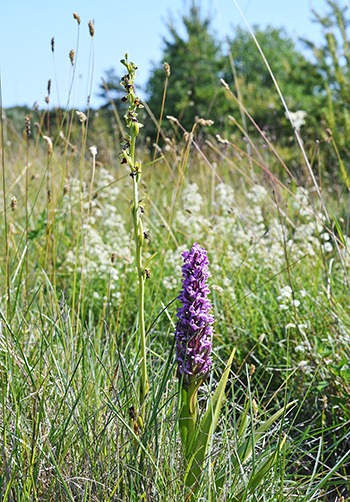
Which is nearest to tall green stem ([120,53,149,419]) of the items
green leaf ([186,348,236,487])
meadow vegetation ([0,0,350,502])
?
meadow vegetation ([0,0,350,502])

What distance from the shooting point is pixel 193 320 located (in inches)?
50.6

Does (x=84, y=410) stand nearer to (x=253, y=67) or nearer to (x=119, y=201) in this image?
(x=119, y=201)

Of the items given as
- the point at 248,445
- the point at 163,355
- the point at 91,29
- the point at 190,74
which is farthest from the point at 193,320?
the point at 190,74

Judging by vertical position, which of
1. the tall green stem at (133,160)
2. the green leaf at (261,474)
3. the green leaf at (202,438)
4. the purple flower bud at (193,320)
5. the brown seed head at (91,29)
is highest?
the brown seed head at (91,29)

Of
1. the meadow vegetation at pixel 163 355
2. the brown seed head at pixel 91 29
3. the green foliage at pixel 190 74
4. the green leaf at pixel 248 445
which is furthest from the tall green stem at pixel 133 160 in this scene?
the green foliage at pixel 190 74

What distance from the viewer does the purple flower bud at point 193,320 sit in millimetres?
1274

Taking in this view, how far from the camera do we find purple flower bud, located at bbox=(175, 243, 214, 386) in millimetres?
1274

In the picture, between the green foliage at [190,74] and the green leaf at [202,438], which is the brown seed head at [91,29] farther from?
the green foliage at [190,74]

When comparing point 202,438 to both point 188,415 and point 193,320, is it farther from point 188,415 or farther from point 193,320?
point 193,320

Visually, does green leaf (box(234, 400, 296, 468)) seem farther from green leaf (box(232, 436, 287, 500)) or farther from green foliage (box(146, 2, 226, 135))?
green foliage (box(146, 2, 226, 135))

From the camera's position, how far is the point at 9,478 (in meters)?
1.21

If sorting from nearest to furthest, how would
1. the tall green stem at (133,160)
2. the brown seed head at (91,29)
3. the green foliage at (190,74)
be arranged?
the tall green stem at (133,160)
the brown seed head at (91,29)
the green foliage at (190,74)

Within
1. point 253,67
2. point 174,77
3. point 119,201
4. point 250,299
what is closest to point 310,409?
point 250,299

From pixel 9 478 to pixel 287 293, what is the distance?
55.7 inches
